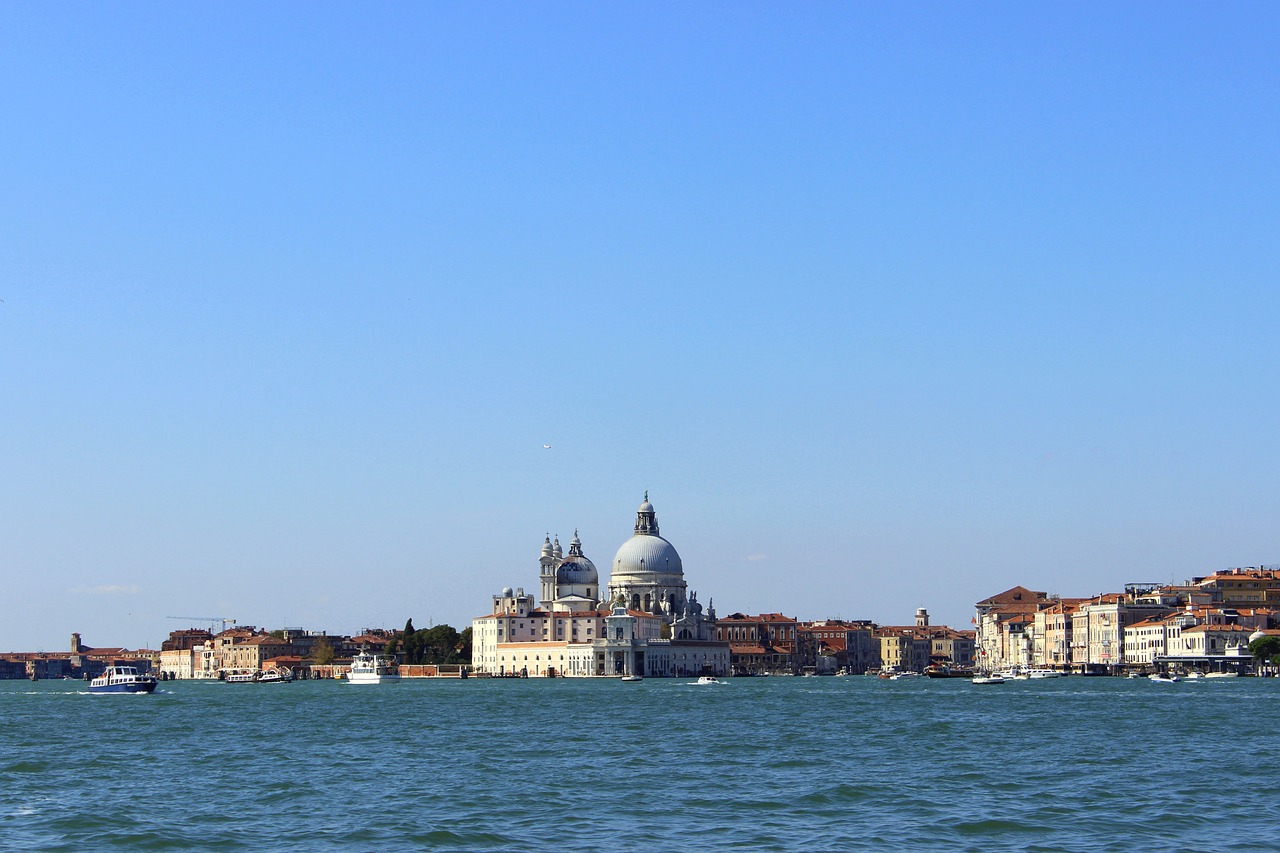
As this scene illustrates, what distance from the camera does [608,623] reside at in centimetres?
11744

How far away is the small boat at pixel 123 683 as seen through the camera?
7431 cm

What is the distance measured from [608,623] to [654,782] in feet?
304

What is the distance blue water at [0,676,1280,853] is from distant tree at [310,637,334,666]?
8021 centimetres

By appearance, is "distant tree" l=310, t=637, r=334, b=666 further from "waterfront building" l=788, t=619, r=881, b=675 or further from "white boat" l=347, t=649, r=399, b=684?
"waterfront building" l=788, t=619, r=881, b=675

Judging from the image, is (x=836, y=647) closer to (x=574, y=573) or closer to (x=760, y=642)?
(x=760, y=642)

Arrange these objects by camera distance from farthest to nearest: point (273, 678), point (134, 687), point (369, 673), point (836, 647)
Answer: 1. point (836, 647)
2. point (273, 678)
3. point (369, 673)
4. point (134, 687)

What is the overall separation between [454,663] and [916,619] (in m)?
54.1

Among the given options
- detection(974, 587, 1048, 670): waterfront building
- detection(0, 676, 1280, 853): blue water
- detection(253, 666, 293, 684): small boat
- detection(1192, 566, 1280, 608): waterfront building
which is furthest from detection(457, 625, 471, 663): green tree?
detection(0, 676, 1280, 853): blue water

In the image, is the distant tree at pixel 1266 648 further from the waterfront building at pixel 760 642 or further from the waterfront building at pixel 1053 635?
the waterfront building at pixel 760 642

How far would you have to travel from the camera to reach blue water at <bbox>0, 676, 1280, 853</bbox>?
1956 centimetres

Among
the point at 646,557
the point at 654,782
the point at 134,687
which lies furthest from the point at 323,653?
the point at 654,782

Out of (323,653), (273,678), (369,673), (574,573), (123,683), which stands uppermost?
(574,573)

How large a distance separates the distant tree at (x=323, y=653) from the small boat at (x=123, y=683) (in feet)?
153

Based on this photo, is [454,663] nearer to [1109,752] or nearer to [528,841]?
[1109,752]
